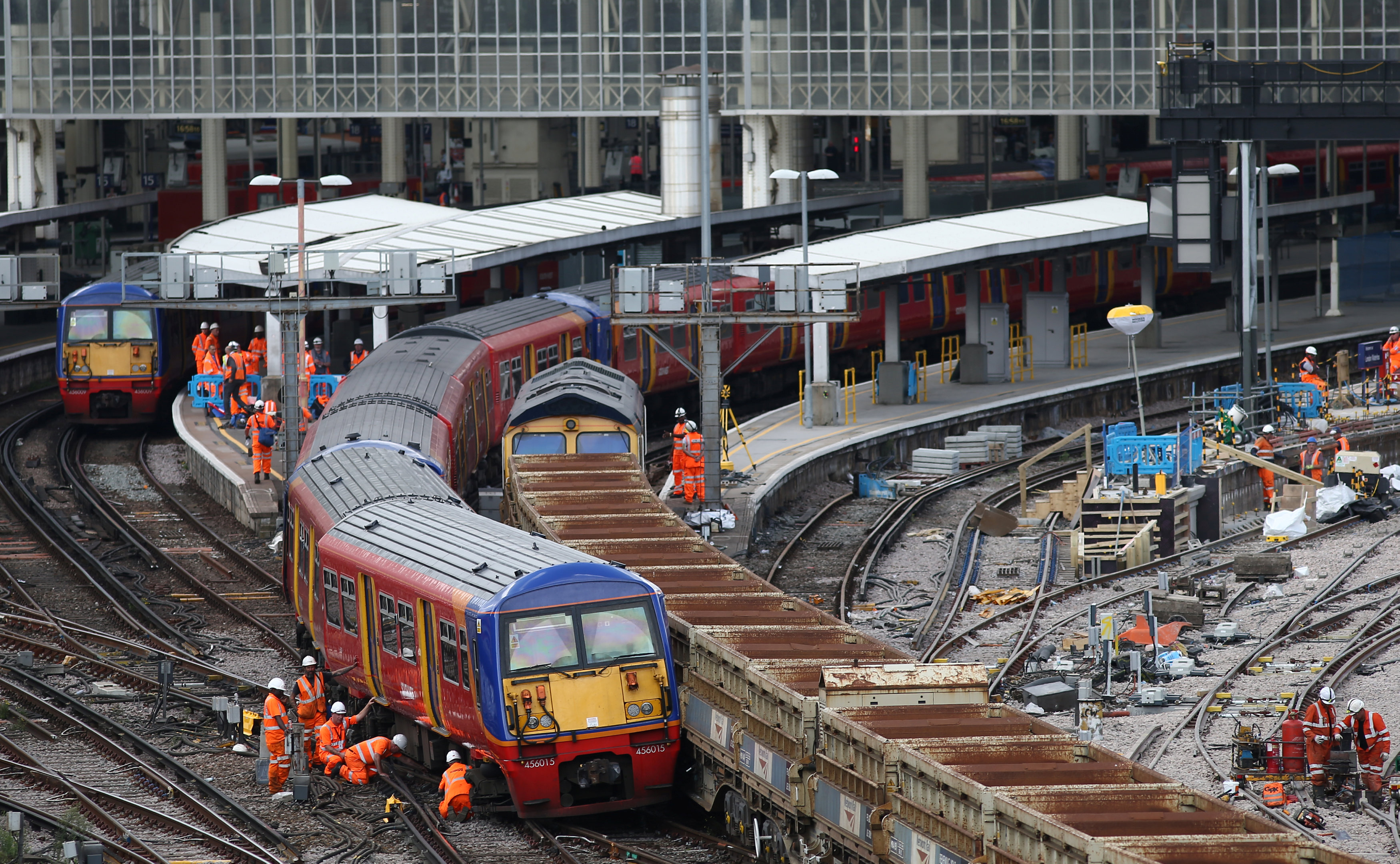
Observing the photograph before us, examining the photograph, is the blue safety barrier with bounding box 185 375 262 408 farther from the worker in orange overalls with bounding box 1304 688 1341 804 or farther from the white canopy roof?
the worker in orange overalls with bounding box 1304 688 1341 804

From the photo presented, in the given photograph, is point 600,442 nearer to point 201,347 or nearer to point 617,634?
point 617,634

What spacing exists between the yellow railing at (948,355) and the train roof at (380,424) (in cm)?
2113

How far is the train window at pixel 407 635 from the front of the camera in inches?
863

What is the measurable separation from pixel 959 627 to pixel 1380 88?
25065 mm

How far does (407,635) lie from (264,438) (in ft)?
53.3

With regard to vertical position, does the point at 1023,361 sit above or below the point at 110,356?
below

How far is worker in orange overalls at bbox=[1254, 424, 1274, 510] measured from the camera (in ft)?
125

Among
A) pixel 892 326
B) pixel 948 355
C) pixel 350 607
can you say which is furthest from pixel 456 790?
pixel 948 355

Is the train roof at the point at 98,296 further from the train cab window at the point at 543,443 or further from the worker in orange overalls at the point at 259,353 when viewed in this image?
the train cab window at the point at 543,443

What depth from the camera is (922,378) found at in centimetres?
5034

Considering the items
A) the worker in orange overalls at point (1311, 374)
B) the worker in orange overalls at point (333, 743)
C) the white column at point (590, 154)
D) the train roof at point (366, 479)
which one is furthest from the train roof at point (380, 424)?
the white column at point (590, 154)

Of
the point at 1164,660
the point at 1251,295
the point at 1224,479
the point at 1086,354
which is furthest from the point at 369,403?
the point at 1086,354

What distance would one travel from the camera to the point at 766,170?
59406mm

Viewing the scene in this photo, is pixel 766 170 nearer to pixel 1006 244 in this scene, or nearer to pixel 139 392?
pixel 1006 244
